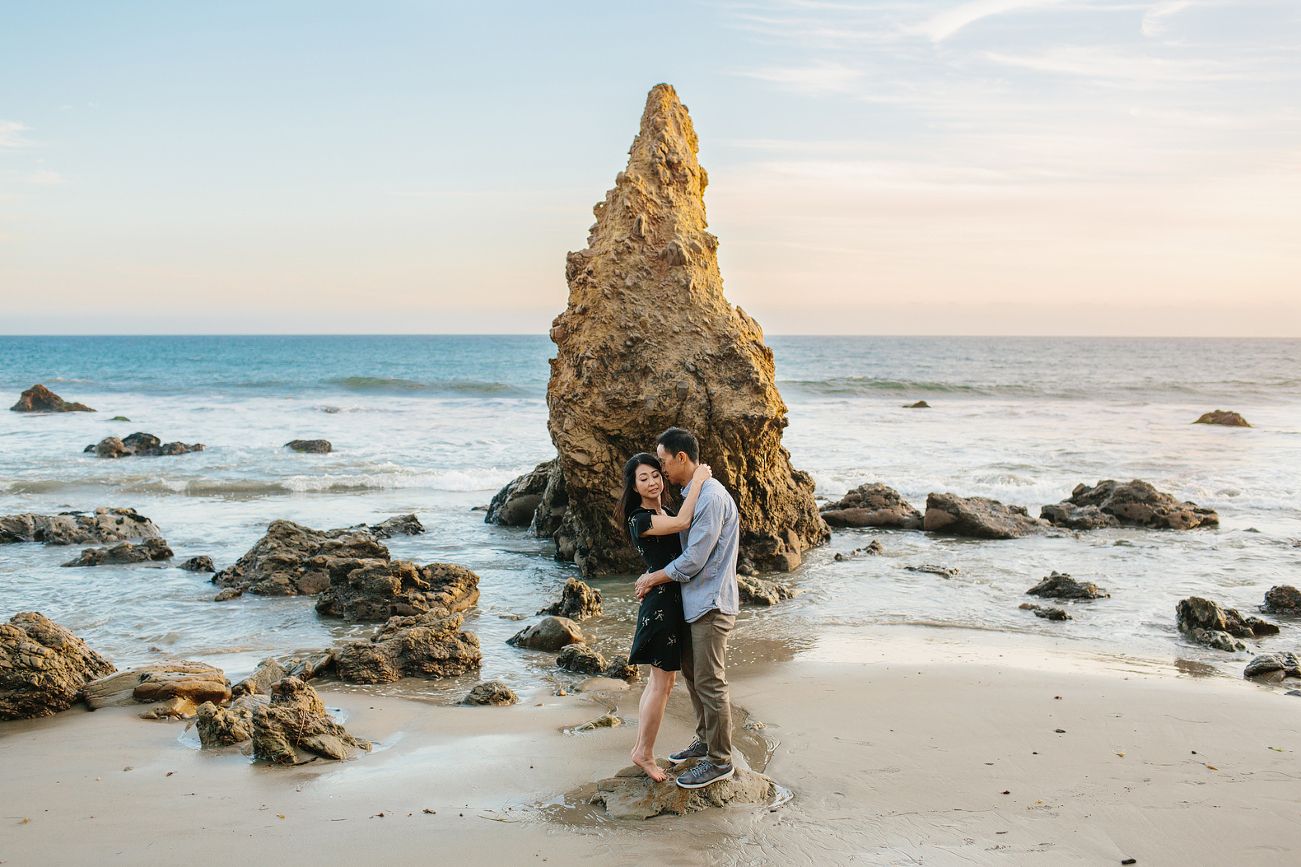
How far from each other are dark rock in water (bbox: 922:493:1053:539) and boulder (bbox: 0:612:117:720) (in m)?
9.83

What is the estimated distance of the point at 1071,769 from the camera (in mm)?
4492

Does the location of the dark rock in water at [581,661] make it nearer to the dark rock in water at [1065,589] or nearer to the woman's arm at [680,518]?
the woman's arm at [680,518]

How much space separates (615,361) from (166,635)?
5137 millimetres

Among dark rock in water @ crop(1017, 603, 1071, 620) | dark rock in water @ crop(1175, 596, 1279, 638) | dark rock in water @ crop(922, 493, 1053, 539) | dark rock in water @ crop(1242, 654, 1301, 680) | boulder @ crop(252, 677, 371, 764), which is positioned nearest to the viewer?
boulder @ crop(252, 677, 371, 764)

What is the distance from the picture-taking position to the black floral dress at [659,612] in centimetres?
400

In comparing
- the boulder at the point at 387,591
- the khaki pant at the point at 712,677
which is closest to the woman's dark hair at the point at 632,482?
the khaki pant at the point at 712,677

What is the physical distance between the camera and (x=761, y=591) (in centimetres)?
827

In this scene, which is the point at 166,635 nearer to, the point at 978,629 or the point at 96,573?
the point at 96,573

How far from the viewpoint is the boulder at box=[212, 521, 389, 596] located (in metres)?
8.68

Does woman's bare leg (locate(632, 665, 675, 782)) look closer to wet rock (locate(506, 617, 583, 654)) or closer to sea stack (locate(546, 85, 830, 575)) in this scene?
wet rock (locate(506, 617, 583, 654))

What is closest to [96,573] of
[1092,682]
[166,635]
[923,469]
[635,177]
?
[166,635]

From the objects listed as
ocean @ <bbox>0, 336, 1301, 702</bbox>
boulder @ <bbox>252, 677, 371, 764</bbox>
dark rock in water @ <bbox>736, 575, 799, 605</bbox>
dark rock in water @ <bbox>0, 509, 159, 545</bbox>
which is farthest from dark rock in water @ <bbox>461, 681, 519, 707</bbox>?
dark rock in water @ <bbox>0, 509, 159, 545</bbox>

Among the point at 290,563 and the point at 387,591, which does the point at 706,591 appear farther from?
the point at 290,563

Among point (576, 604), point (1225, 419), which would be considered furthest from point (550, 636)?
point (1225, 419)
